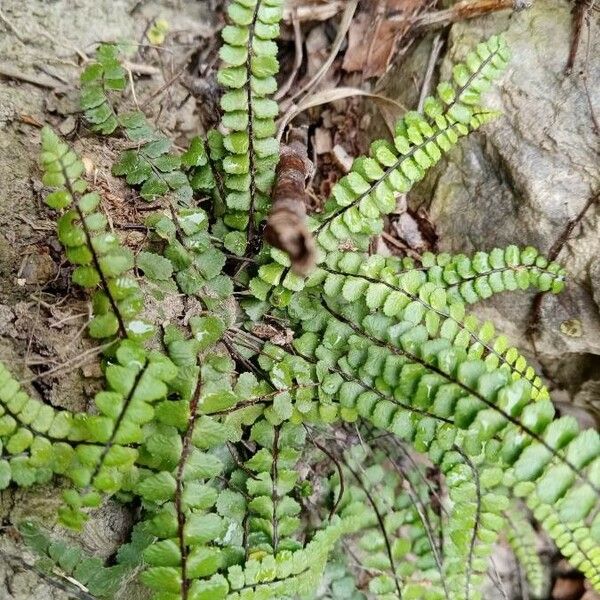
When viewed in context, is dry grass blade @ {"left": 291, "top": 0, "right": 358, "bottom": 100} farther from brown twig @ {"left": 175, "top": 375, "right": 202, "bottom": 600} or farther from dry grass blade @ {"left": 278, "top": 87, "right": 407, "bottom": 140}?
brown twig @ {"left": 175, "top": 375, "right": 202, "bottom": 600}

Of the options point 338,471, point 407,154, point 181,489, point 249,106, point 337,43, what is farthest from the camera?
point 337,43

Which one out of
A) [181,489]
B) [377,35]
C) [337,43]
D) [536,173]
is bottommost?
[181,489]

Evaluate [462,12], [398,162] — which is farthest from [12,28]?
[462,12]

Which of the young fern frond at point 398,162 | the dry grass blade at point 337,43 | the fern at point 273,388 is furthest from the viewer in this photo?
the dry grass blade at point 337,43

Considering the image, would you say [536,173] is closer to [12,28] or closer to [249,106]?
[249,106]

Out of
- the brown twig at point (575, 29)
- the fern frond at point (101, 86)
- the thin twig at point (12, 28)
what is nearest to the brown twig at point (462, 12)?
the brown twig at point (575, 29)

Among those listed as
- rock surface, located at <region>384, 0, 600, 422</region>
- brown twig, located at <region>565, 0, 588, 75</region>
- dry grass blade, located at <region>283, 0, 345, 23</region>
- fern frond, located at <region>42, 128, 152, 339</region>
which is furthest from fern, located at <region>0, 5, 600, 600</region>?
dry grass blade, located at <region>283, 0, 345, 23</region>

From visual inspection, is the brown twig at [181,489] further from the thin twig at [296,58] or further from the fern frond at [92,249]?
the thin twig at [296,58]

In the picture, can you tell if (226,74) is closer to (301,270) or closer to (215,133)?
(215,133)

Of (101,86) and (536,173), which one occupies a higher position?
(536,173)

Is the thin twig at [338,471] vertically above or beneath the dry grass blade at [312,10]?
beneath
